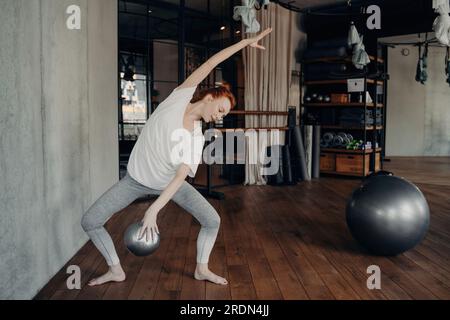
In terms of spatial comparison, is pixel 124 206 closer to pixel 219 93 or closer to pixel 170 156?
pixel 170 156

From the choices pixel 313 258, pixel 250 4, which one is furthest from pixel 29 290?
pixel 250 4

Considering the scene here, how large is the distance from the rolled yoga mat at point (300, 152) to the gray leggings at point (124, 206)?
173 inches

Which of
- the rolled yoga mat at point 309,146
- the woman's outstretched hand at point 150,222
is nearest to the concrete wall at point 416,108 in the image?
the rolled yoga mat at point 309,146

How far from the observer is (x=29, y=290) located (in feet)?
7.16

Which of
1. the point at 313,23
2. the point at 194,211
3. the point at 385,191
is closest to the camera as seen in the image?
the point at 194,211

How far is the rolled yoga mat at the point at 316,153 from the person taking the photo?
23.1 ft

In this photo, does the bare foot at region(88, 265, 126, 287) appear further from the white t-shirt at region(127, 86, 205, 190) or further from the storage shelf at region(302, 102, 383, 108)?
the storage shelf at region(302, 102, 383, 108)

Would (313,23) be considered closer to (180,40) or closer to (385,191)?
(180,40)

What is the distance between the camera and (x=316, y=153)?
7086 mm

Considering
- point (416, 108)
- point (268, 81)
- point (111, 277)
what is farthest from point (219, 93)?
point (416, 108)

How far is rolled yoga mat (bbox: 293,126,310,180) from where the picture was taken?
22.0 ft

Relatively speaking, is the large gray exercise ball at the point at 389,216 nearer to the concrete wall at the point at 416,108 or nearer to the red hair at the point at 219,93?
the red hair at the point at 219,93

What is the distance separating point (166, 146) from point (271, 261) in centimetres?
127
